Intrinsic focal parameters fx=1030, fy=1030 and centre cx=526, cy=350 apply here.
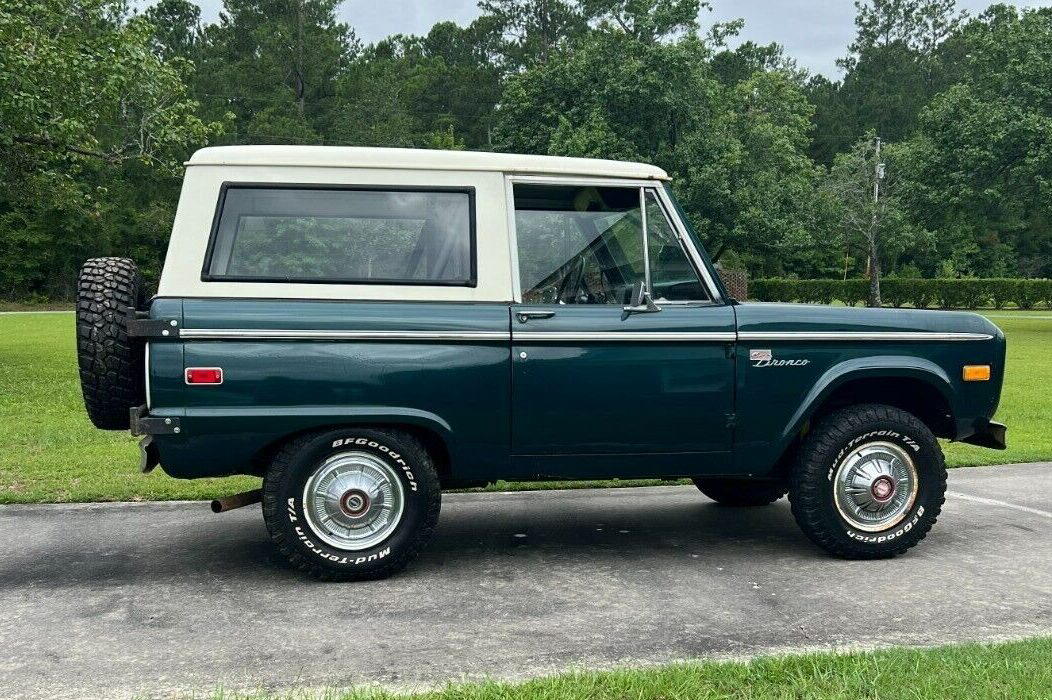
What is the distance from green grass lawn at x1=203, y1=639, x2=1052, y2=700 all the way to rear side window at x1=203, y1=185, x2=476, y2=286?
Answer: 2223 millimetres

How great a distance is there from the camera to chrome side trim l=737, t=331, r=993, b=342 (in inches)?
216

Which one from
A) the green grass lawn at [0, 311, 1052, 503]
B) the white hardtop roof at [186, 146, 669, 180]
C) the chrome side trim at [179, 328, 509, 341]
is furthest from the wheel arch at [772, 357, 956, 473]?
the green grass lawn at [0, 311, 1052, 503]

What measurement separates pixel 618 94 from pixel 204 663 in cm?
3528

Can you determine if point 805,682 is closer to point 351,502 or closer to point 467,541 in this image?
point 351,502

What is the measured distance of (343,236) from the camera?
205 inches

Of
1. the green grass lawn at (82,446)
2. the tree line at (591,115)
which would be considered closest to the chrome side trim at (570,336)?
the green grass lawn at (82,446)

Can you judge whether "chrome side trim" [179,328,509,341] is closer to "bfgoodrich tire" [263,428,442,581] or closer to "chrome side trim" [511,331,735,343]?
"chrome side trim" [511,331,735,343]

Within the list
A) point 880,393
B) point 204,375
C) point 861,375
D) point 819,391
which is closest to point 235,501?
point 204,375

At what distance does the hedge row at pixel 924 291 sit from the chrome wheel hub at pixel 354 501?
40.3 metres

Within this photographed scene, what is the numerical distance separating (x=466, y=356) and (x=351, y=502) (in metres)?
0.93

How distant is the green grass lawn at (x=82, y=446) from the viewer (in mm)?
7516

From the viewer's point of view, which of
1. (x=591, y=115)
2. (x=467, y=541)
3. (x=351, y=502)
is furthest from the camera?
(x=591, y=115)

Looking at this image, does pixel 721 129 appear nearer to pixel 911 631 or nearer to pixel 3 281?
pixel 911 631

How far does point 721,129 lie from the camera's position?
3750 centimetres
